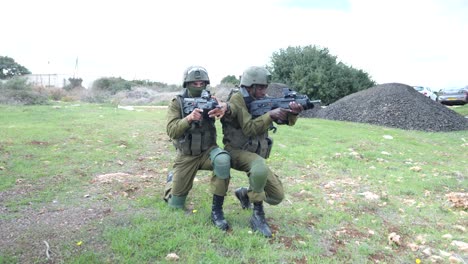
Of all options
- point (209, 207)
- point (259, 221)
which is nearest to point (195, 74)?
point (209, 207)

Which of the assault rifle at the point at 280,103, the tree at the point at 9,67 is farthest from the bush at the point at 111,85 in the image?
the assault rifle at the point at 280,103

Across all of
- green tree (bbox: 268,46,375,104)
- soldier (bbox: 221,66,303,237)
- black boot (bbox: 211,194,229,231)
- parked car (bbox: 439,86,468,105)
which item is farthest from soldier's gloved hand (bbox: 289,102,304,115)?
parked car (bbox: 439,86,468,105)

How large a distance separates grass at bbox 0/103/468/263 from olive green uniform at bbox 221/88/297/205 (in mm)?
481

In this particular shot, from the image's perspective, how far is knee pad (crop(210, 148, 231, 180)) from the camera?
4.46 m

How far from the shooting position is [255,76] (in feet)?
15.3

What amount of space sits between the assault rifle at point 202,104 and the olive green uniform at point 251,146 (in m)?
0.28

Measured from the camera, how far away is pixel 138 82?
42812 millimetres

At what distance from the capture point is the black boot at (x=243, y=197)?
5191mm

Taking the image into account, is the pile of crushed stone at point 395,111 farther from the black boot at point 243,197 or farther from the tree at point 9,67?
the tree at point 9,67

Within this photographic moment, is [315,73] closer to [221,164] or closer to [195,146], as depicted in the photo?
[195,146]

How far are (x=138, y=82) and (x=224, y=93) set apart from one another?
18.5 meters

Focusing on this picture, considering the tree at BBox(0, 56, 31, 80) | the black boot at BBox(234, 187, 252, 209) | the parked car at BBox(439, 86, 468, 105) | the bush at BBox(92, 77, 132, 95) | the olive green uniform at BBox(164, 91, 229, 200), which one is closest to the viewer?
the olive green uniform at BBox(164, 91, 229, 200)

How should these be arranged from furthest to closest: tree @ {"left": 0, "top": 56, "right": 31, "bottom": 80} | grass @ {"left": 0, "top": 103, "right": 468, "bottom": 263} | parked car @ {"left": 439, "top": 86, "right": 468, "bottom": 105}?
tree @ {"left": 0, "top": 56, "right": 31, "bottom": 80}
parked car @ {"left": 439, "top": 86, "right": 468, "bottom": 105}
grass @ {"left": 0, "top": 103, "right": 468, "bottom": 263}

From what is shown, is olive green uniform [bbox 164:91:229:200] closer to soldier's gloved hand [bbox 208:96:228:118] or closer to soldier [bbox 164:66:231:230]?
soldier [bbox 164:66:231:230]
